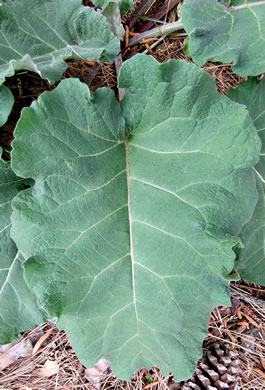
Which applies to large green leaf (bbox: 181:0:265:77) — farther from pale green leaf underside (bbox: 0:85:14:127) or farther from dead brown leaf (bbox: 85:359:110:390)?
dead brown leaf (bbox: 85:359:110:390)

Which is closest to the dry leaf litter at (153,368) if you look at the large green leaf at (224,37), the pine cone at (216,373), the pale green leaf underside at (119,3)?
the pine cone at (216,373)

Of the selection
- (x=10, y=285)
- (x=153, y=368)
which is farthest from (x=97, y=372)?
(x=10, y=285)

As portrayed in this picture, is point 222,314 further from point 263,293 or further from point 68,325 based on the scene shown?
point 68,325

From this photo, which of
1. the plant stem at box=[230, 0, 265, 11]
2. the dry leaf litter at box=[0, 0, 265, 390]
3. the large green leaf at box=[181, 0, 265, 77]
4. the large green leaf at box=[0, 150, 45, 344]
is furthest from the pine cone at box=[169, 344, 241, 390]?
the plant stem at box=[230, 0, 265, 11]

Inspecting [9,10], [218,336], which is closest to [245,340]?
[218,336]

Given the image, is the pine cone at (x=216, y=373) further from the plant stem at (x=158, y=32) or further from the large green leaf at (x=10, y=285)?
the plant stem at (x=158, y=32)
